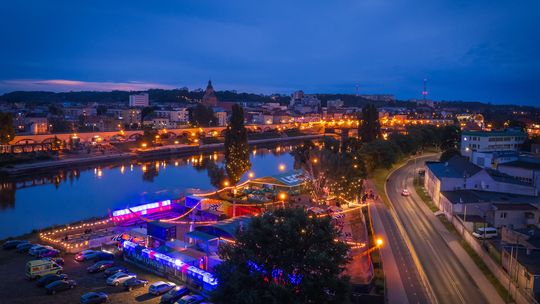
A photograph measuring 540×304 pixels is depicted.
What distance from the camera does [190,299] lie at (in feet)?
13.9

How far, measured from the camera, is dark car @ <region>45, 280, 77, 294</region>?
4465 millimetres

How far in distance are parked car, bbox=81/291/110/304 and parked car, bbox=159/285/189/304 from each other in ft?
1.80

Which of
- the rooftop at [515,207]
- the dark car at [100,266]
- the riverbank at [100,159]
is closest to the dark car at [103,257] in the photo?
the dark car at [100,266]

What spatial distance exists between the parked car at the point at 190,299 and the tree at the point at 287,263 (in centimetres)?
89

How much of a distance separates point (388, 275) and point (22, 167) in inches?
533

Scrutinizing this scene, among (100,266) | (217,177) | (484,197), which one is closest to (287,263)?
(100,266)

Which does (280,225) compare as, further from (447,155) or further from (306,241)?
(447,155)

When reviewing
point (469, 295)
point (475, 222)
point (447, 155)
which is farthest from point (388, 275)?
point (447, 155)

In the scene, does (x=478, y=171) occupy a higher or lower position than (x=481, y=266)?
higher

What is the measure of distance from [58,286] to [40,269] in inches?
18.5

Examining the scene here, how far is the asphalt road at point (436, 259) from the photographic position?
458 centimetres

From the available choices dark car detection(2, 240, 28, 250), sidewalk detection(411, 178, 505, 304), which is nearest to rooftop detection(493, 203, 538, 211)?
sidewalk detection(411, 178, 505, 304)

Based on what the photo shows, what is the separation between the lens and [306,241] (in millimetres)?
3480

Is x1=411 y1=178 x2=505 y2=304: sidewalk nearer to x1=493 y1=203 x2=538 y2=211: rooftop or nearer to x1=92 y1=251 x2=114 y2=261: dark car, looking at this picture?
x1=493 y1=203 x2=538 y2=211: rooftop
